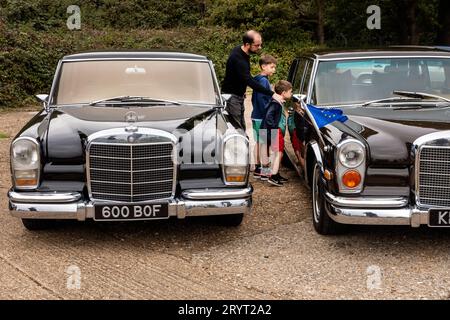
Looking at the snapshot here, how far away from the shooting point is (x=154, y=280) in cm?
454

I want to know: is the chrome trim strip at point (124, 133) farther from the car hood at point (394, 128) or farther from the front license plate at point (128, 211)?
the car hood at point (394, 128)

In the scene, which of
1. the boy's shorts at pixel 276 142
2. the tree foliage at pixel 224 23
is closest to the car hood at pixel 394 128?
the boy's shorts at pixel 276 142

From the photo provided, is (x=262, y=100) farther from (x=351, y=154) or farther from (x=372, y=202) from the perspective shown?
(x=372, y=202)

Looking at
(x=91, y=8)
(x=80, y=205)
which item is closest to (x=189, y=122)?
(x=80, y=205)

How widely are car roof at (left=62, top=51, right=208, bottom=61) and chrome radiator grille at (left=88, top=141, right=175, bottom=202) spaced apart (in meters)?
1.87

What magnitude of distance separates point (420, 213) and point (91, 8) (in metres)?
24.2

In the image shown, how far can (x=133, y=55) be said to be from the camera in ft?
21.9

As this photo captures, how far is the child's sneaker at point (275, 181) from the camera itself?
7438 millimetres

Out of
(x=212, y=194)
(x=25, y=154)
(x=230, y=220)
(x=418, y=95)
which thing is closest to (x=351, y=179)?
(x=212, y=194)

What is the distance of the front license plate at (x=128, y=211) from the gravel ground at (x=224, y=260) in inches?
13.5

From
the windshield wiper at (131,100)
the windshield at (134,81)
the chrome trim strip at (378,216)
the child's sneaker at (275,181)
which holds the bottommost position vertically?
the child's sneaker at (275,181)

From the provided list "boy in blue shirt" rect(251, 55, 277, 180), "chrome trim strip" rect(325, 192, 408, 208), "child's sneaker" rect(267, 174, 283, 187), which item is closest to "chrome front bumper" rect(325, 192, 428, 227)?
"chrome trim strip" rect(325, 192, 408, 208)

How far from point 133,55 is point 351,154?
293 cm
